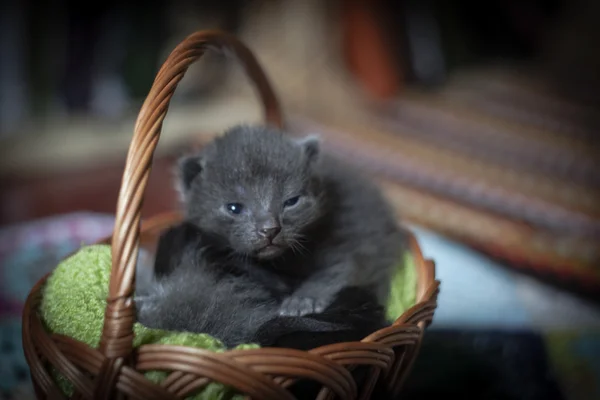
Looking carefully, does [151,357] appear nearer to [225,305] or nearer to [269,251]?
[225,305]

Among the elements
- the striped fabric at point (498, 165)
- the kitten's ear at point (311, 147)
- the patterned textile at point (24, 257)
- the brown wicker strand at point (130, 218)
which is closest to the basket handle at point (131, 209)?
the brown wicker strand at point (130, 218)

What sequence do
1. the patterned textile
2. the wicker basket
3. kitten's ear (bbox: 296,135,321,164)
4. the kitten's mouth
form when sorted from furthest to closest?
the patterned textile < kitten's ear (bbox: 296,135,321,164) < the kitten's mouth < the wicker basket

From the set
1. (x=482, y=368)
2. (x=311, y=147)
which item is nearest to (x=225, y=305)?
(x=311, y=147)

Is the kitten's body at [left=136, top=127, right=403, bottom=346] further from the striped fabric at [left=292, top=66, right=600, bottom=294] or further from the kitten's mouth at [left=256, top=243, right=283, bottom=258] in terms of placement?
the striped fabric at [left=292, top=66, right=600, bottom=294]

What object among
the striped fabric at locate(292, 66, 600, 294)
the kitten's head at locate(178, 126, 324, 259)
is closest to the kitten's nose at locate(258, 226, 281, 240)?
the kitten's head at locate(178, 126, 324, 259)

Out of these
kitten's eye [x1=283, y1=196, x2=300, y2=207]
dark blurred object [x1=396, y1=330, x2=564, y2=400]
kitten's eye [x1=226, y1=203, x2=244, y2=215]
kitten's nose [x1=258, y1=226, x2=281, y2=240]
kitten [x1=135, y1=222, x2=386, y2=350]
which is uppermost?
kitten's eye [x1=226, y1=203, x2=244, y2=215]

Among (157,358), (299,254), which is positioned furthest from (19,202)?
(157,358)
